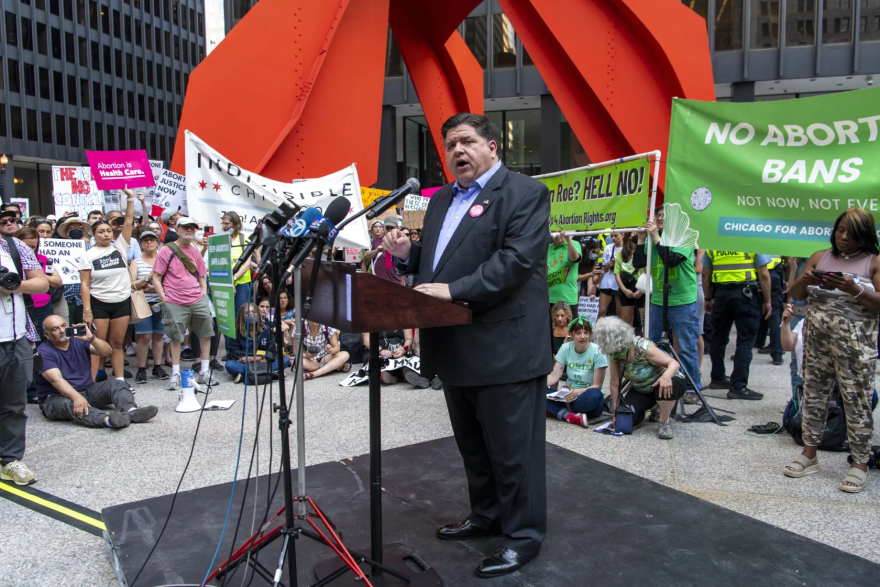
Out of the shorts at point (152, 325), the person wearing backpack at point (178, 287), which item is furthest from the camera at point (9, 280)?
the shorts at point (152, 325)

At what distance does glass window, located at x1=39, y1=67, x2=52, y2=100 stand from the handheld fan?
5292 cm

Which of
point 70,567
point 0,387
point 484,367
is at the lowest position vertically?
point 70,567

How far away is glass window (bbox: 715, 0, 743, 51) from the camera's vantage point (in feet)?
73.2

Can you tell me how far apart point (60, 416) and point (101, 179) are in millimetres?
7262

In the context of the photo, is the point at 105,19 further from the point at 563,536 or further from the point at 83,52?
the point at 563,536

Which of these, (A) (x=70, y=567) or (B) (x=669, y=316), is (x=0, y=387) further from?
(B) (x=669, y=316)

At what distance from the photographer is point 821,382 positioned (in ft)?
14.7

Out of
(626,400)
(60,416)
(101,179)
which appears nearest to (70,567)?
(60,416)

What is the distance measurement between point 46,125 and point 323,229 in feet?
178

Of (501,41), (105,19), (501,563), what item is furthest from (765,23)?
(105,19)

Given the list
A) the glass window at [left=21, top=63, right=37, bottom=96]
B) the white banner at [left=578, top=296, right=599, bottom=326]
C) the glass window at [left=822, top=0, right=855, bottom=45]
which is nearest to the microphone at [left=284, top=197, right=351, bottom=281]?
the white banner at [left=578, top=296, right=599, bottom=326]

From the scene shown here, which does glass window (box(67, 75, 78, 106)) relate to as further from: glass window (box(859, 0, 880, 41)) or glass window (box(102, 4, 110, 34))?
glass window (box(859, 0, 880, 41))

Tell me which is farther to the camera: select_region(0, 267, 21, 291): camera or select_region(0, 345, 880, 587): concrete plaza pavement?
select_region(0, 267, 21, 291): camera

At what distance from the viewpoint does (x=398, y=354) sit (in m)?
8.27
